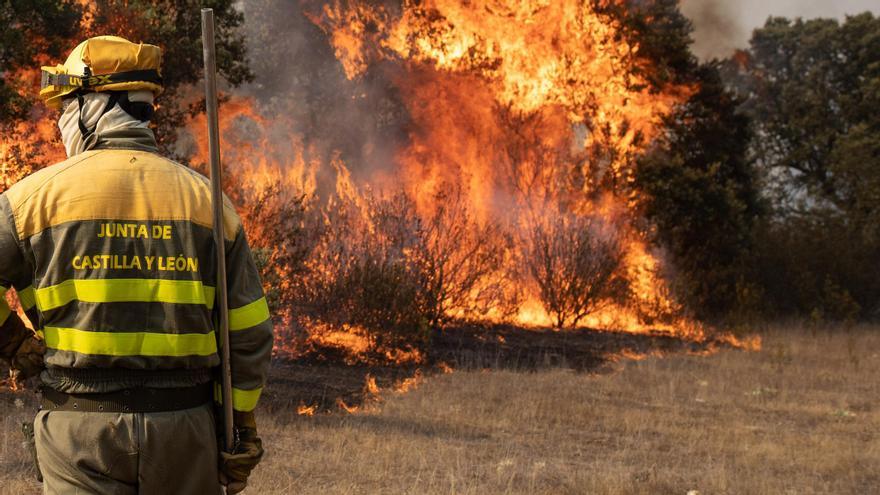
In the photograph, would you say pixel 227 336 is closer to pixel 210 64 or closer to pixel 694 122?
pixel 210 64

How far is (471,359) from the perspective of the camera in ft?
41.8

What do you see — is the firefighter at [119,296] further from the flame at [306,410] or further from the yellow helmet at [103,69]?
the flame at [306,410]

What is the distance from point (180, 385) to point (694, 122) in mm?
16264

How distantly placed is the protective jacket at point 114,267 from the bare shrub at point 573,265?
44.1 feet

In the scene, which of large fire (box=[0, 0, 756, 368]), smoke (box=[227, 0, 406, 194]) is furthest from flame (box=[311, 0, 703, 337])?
smoke (box=[227, 0, 406, 194])

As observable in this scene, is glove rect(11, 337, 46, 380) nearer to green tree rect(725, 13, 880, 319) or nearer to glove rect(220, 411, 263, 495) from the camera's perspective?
glove rect(220, 411, 263, 495)

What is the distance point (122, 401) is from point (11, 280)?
1.47ft

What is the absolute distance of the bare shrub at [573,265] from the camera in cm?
1641

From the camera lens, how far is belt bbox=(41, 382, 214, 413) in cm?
298

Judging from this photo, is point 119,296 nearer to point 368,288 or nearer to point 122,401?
point 122,401

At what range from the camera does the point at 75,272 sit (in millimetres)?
2971

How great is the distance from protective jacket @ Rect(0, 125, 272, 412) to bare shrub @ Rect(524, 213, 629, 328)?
13448 millimetres

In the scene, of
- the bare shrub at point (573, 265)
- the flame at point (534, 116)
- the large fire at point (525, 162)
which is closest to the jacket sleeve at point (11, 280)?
the large fire at point (525, 162)

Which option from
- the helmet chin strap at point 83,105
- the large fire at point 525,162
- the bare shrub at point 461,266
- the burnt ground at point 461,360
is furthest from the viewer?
the large fire at point 525,162
